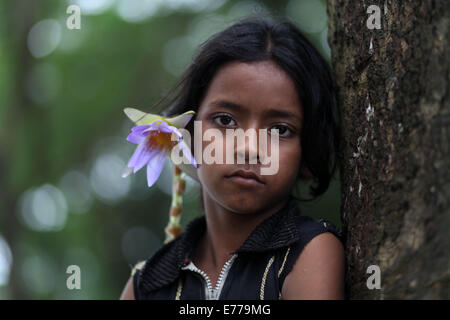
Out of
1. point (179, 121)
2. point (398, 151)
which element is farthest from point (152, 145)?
point (398, 151)

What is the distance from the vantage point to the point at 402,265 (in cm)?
148

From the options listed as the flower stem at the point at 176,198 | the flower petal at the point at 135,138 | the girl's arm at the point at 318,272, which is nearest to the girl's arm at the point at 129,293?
the flower stem at the point at 176,198

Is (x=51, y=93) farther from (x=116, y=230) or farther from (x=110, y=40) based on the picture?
(x=116, y=230)

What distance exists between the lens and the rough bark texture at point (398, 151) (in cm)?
138

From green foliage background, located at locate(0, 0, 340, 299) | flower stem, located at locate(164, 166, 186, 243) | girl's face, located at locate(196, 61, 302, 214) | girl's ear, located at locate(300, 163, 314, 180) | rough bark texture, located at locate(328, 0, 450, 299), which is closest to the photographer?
rough bark texture, located at locate(328, 0, 450, 299)

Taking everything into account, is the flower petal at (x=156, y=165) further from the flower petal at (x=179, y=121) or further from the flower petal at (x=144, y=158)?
the flower petal at (x=179, y=121)

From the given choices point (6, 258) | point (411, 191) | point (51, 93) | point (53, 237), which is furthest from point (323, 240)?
point (53, 237)

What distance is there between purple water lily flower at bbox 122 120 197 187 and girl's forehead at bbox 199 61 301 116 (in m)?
0.21

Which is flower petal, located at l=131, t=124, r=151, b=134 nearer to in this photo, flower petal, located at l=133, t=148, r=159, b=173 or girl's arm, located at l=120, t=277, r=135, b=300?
flower petal, located at l=133, t=148, r=159, b=173

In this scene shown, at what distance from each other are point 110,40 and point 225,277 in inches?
307

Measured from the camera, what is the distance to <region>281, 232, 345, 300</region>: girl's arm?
1.73m

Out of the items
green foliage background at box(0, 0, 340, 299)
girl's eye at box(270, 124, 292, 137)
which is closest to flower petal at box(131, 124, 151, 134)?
girl's eye at box(270, 124, 292, 137)

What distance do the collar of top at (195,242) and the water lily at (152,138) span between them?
0.36 m

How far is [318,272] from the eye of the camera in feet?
5.78
